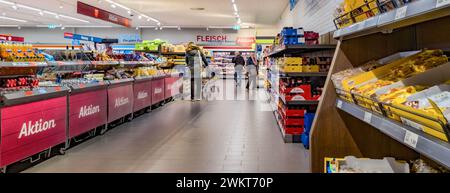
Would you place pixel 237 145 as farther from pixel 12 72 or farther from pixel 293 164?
pixel 12 72

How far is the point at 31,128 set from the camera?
3.69 meters

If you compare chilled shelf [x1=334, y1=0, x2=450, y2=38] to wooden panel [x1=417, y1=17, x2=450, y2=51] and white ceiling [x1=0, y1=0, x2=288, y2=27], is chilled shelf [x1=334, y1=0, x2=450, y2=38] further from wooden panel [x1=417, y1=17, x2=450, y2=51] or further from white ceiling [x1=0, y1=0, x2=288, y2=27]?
white ceiling [x1=0, y1=0, x2=288, y2=27]

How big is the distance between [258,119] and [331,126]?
5.10 meters

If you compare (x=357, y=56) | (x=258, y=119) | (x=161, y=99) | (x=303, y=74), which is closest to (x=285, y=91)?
(x=303, y=74)

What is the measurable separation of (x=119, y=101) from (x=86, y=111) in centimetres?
136

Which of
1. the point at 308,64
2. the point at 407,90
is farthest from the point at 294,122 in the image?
the point at 407,90

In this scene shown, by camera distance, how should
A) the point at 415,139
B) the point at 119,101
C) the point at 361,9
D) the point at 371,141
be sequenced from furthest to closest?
the point at 119,101
the point at 371,141
the point at 361,9
the point at 415,139

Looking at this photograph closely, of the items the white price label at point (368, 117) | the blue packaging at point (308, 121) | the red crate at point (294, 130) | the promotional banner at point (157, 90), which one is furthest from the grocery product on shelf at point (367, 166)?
the promotional banner at point (157, 90)

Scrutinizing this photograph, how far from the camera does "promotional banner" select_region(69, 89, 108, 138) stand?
4.60 metres

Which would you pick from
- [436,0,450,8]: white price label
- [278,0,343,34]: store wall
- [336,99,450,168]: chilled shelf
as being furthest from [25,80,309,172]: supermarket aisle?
[436,0,450,8]: white price label

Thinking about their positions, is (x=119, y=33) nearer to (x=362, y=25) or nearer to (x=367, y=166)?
(x=362, y=25)

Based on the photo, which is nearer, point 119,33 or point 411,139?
point 411,139

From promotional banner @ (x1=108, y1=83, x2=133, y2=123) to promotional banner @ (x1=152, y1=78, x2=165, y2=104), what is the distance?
1.64 m
